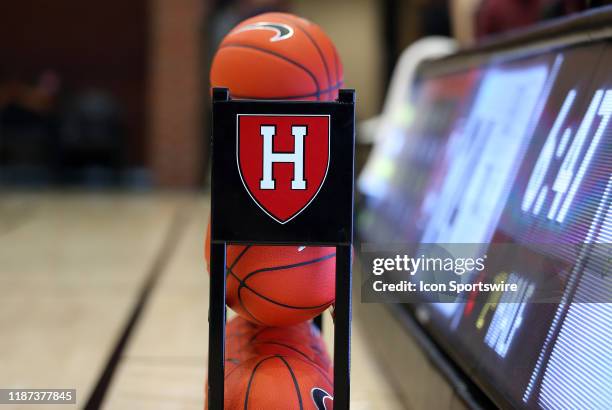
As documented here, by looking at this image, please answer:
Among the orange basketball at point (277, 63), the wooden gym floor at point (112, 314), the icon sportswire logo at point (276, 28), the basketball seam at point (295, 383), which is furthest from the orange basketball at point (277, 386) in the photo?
the icon sportswire logo at point (276, 28)

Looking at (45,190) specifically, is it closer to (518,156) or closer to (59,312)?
(59,312)

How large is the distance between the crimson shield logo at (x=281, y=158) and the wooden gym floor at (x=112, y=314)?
1.46ft

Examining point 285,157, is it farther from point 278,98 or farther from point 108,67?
point 108,67

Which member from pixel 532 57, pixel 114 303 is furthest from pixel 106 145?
pixel 532 57

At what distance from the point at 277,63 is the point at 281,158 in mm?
207

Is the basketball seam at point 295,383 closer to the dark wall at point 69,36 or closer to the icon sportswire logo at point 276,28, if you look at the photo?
the icon sportswire logo at point 276,28

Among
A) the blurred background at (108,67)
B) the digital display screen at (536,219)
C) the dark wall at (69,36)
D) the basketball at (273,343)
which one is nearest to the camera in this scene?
the digital display screen at (536,219)

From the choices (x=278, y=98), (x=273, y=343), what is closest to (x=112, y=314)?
(x=273, y=343)

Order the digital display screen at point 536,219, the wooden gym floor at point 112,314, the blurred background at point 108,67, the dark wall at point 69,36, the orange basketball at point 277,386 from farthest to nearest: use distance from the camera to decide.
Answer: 1. the dark wall at point 69,36
2. the blurred background at point 108,67
3. the wooden gym floor at point 112,314
4. the orange basketball at point 277,386
5. the digital display screen at point 536,219

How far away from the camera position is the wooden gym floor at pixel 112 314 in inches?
82.0

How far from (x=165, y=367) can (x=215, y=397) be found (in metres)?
1.08

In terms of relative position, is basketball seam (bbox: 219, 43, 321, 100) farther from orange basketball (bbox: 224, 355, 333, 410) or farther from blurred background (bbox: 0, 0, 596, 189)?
blurred background (bbox: 0, 0, 596, 189)

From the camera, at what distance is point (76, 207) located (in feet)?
21.8

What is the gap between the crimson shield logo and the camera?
121 cm
